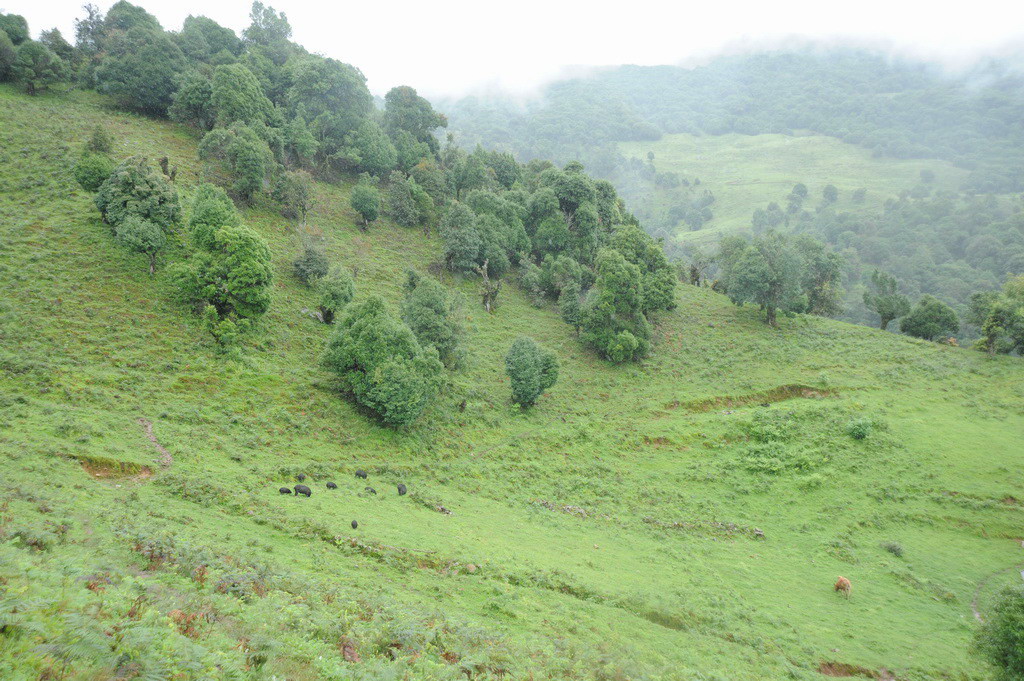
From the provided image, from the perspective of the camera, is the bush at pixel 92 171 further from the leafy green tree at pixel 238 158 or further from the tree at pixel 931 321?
the tree at pixel 931 321

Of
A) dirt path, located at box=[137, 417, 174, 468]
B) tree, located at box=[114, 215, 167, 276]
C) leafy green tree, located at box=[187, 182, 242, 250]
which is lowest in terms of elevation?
dirt path, located at box=[137, 417, 174, 468]

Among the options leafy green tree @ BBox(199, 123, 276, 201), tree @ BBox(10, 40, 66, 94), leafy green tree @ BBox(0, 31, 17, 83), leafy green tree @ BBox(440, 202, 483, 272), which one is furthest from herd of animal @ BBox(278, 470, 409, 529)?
leafy green tree @ BBox(0, 31, 17, 83)

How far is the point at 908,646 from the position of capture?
22.2 meters

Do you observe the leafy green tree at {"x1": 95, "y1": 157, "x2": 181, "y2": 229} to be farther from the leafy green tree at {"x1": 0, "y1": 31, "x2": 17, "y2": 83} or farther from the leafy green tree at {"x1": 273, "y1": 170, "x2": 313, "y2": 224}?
the leafy green tree at {"x1": 0, "y1": 31, "x2": 17, "y2": 83}

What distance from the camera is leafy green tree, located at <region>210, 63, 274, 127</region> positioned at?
Result: 60.4 meters

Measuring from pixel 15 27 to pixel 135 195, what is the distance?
1689 inches

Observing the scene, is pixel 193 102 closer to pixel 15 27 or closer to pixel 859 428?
pixel 15 27

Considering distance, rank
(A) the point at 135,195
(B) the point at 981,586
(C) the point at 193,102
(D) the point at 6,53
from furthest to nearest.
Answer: (C) the point at 193,102
(D) the point at 6,53
(A) the point at 135,195
(B) the point at 981,586

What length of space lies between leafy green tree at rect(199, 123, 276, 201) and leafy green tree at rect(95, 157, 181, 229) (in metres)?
13.1

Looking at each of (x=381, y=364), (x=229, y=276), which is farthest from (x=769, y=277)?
(x=229, y=276)

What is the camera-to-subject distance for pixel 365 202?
62.6 metres

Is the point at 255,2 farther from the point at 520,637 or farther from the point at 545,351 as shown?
the point at 520,637

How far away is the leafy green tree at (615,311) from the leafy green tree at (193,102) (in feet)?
171

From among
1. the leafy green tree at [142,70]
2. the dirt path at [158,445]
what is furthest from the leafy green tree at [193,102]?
the dirt path at [158,445]
